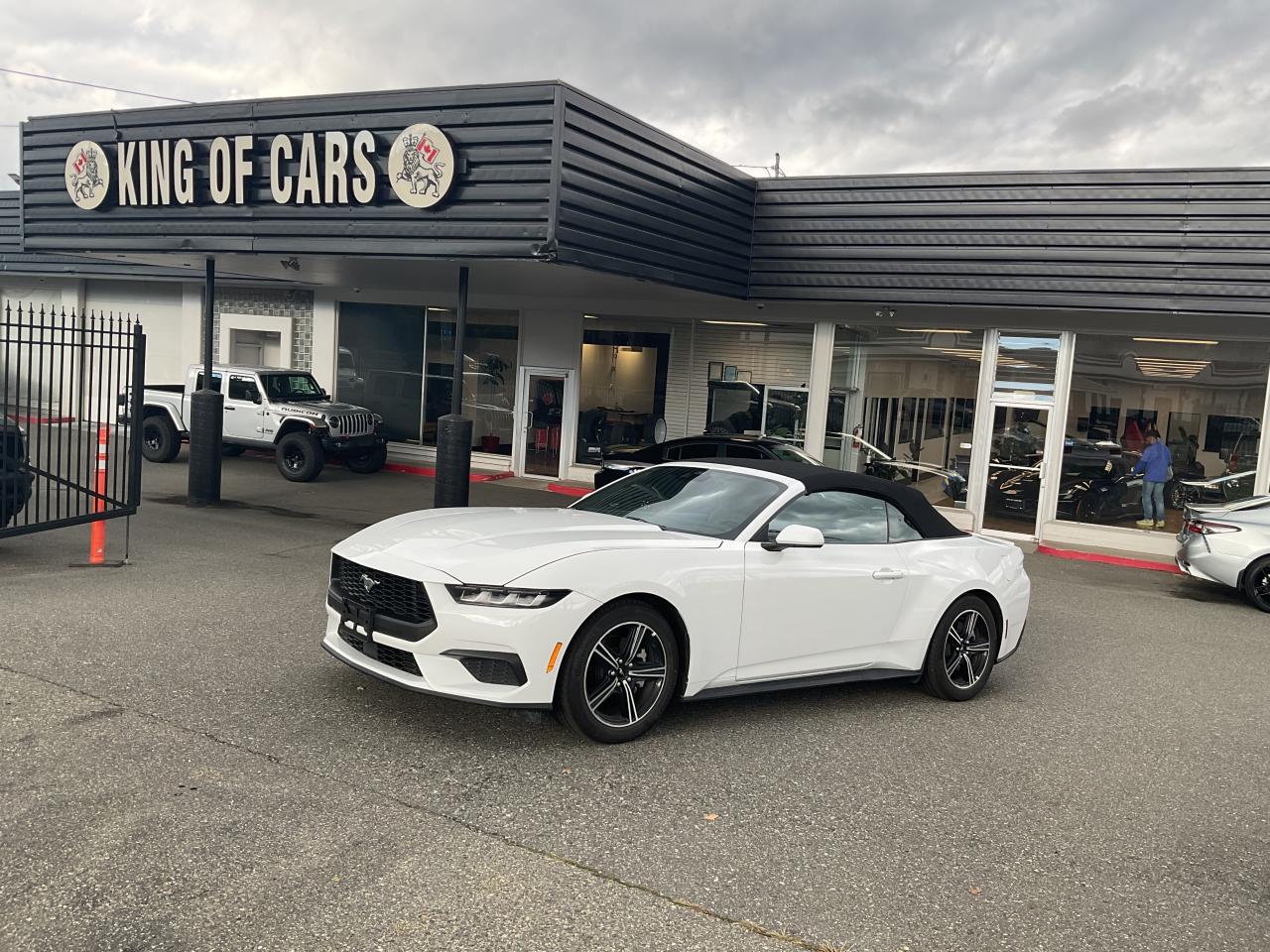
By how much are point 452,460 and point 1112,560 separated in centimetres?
870

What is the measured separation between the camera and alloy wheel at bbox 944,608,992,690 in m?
6.70

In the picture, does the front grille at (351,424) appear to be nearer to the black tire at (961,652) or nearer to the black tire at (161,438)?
the black tire at (161,438)

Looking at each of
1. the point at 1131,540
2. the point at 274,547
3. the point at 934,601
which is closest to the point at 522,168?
the point at 274,547

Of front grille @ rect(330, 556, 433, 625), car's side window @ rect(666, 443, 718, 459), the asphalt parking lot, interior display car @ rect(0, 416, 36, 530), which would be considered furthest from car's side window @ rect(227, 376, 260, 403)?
front grille @ rect(330, 556, 433, 625)

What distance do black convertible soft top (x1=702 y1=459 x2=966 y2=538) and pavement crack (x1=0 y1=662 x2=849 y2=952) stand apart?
2.95 meters

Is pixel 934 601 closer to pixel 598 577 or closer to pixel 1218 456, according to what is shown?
pixel 598 577

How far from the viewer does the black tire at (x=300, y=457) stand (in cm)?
1675

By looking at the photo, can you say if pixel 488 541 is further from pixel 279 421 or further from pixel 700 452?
pixel 279 421

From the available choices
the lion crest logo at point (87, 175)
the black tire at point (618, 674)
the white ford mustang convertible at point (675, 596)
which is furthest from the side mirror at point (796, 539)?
the lion crest logo at point (87, 175)

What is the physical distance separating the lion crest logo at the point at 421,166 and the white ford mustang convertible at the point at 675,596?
5209 millimetres

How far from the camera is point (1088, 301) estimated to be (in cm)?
1370

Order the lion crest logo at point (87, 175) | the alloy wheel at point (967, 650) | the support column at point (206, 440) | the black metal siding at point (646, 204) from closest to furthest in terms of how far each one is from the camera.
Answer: the alloy wheel at point (967, 650) < the black metal siding at point (646, 204) < the lion crest logo at point (87, 175) < the support column at point (206, 440)

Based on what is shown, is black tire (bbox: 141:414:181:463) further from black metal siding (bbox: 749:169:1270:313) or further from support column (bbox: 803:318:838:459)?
support column (bbox: 803:318:838:459)

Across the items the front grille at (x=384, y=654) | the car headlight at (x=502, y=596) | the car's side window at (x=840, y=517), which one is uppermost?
the car's side window at (x=840, y=517)
